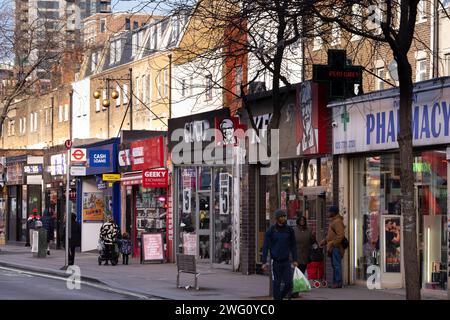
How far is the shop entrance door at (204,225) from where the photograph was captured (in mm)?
35781

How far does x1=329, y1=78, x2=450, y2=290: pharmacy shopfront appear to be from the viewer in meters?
23.2

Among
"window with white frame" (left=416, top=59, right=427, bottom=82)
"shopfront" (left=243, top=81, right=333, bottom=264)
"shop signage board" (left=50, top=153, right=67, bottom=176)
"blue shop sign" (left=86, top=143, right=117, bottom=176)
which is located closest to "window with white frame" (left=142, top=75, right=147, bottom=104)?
"shop signage board" (left=50, top=153, right=67, bottom=176)

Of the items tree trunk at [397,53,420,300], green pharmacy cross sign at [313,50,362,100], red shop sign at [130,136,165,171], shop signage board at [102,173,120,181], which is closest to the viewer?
tree trunk at [397,53,420,300]

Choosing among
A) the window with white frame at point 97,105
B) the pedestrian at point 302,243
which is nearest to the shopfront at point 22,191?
the window with white frame at point 97,105

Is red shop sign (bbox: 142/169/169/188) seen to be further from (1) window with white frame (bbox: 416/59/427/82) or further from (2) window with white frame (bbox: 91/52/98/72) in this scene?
(2) window with white frame (bbox: 91/52/98/72)

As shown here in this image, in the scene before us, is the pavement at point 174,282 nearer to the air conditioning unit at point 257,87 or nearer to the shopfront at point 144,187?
the shopfront at point 144,187

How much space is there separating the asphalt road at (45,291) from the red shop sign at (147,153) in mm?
9274

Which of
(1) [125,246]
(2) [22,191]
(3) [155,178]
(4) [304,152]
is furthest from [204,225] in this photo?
(2) [22,191]

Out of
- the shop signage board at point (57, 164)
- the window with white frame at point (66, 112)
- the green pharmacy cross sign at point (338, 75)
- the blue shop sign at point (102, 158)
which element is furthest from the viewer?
the window with white frame at point (66, 112)

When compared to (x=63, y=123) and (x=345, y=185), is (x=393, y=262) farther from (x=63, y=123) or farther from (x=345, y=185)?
(x=63, y=123)

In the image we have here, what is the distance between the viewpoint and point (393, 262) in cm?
2556

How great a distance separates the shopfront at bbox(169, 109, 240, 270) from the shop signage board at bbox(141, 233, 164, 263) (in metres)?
0.76

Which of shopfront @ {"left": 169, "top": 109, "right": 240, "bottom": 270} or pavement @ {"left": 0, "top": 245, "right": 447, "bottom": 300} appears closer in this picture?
pavement @ {"left": 0, "top": 245, "right": 447, "bottom": 300}
